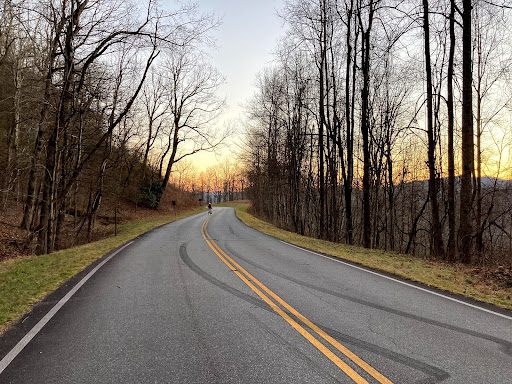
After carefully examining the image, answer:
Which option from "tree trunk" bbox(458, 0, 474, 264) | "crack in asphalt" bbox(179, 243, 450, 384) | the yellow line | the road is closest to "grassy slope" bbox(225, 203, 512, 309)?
the road

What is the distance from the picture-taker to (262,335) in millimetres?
4809

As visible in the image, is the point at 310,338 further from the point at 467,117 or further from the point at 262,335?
the point at 467,117

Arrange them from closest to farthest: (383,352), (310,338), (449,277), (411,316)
→ (383,352) < (310,338) < (411,316) < (449,277)

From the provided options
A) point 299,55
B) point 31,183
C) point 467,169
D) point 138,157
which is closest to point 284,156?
point 299,55

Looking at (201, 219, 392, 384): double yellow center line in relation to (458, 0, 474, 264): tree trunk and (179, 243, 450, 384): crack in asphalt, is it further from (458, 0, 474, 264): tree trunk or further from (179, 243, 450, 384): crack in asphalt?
(458, 0, 474, 264): tree trunk

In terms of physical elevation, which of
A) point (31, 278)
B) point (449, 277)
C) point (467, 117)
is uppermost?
point (467, 117)

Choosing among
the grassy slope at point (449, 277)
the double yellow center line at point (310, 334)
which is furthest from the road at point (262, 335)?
the grassy slope at point (449, 277)

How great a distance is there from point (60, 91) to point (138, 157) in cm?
2877

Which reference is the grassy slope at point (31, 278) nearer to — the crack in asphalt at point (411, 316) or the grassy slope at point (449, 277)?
the crack in asphalt at point (411, 316)

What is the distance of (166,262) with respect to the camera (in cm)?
1059

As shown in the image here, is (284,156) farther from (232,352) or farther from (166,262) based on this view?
(232,352)

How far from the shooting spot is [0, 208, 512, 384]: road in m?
3.79

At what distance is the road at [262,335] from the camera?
3787 millimetres

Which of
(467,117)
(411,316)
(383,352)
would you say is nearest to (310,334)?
(383,352)
